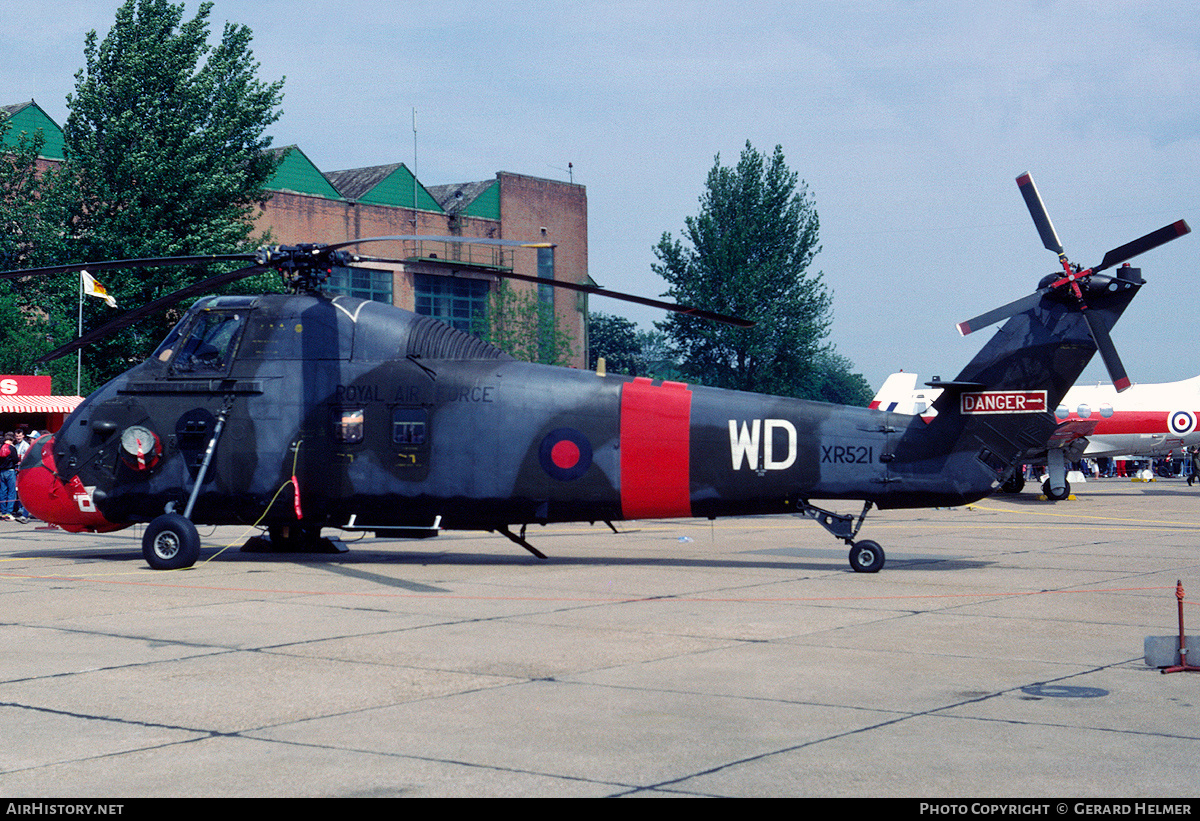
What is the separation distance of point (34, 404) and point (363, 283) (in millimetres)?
32939

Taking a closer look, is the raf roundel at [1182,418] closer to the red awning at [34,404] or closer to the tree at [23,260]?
the red awning at [34,404]

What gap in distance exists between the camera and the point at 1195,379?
48250 mm

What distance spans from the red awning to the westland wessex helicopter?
19.4 m

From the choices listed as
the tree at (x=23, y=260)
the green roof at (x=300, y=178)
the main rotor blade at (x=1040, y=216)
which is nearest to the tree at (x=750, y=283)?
the green roof at (x=300, y=178)

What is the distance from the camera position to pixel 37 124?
59.8 metres

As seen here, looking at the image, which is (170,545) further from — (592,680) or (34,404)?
(34,404)

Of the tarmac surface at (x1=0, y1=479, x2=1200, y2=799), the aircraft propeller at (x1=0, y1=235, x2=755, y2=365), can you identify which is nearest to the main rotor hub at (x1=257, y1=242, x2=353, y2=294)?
the aircraft propeller at (x1=0, y1=235, x2=755, y2=365)

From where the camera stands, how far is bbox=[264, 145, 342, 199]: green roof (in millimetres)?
67625

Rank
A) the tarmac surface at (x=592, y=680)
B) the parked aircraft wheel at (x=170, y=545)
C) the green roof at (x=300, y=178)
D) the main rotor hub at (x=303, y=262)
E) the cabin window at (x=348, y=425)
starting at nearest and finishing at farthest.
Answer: the tarmac surface at (x=592, y=680) < the parked aircraft wheel at (x=170, y=545) < the main rotor hub at (x=303, y=262) < the cabin window at (x=348, y=425) < the green roof at (x=300, y=178)

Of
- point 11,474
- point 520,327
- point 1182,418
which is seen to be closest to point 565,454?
point 11,474

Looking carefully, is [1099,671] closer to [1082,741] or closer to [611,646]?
[1082,741]

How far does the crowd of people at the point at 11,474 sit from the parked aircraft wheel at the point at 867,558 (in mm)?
22211

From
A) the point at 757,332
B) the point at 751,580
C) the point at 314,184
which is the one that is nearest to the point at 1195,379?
the point at 757,332

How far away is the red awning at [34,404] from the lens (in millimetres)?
35375
